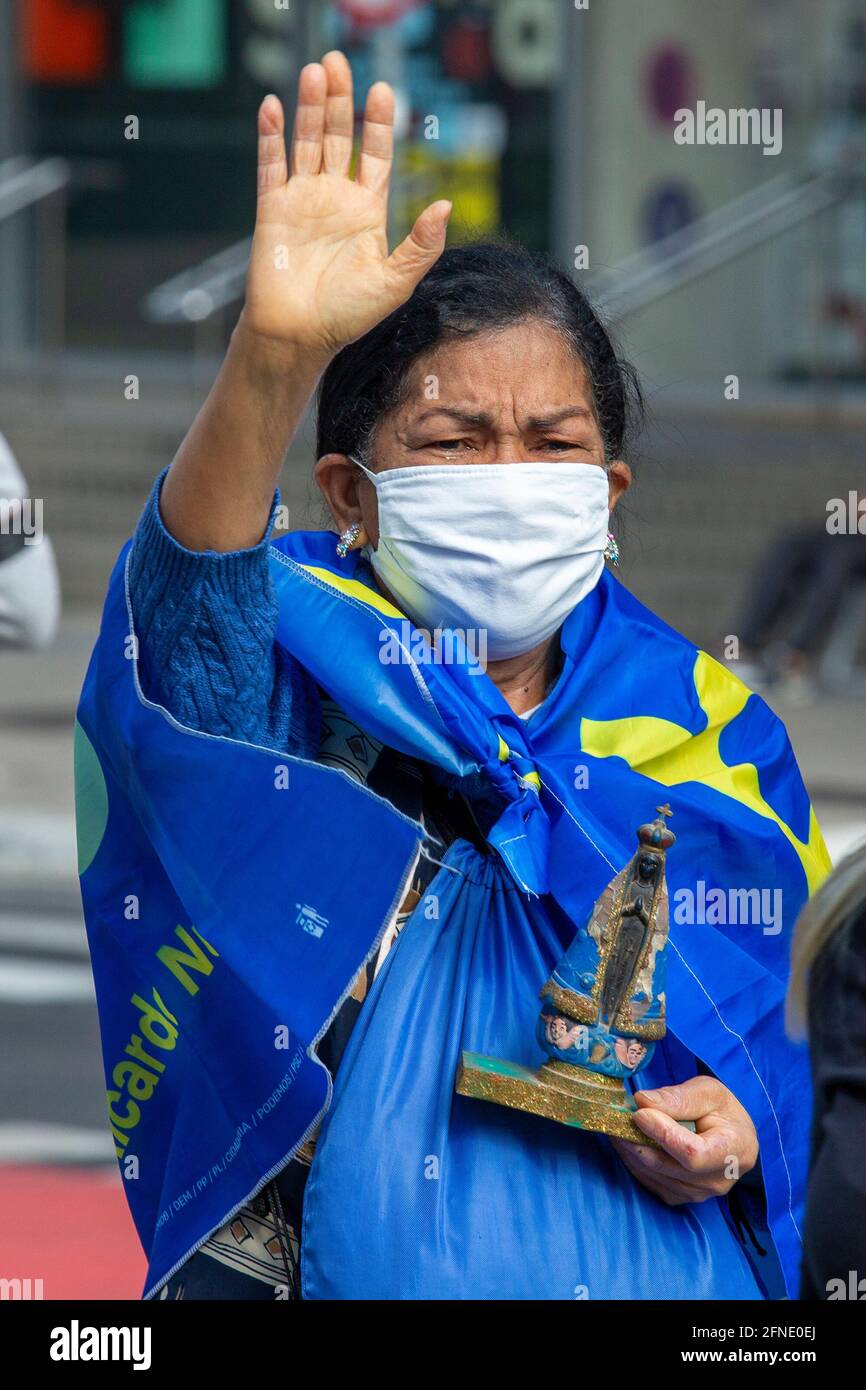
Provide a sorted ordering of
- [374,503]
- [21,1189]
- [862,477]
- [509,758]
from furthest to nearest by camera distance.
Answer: [862,477]
[21,1189]
[374,503]
[509,758]

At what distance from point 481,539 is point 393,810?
381mm

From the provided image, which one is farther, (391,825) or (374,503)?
(374,503)

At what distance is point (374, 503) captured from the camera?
2.51 metres

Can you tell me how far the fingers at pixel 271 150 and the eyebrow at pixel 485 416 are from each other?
36 cm

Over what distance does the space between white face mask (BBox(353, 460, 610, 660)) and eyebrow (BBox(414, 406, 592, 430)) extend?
46 mm

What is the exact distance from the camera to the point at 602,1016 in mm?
2186

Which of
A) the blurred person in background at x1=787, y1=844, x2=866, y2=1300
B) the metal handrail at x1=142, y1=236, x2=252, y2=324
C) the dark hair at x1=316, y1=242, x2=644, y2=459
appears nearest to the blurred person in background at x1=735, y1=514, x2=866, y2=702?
the metal handrail at x1=142, y1=236, x2=252, y2=324

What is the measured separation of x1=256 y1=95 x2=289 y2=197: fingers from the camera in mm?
2152

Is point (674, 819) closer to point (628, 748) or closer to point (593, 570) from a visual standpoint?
point (628, 748)

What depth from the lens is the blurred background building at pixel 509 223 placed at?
43.3ft

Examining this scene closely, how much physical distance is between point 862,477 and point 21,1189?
27.9ft

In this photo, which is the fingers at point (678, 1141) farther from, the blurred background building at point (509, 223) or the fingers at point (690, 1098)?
the blurred background building at point (509, 223)

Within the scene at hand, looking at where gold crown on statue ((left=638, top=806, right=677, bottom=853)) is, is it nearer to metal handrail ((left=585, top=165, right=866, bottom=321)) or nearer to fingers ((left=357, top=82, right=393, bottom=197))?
fingers ((left=357, top=82, right=393, bottom=197))
